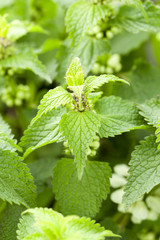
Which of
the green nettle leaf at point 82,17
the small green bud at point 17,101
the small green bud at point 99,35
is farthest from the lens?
the small green bud at point 17,101

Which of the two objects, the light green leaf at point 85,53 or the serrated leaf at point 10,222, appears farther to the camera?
the light green leaf at point 85,53

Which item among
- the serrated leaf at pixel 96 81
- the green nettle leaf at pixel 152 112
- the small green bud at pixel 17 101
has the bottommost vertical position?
the green nettle leaf at pixel 152 112

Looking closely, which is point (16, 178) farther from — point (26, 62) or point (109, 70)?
point (109, 70)

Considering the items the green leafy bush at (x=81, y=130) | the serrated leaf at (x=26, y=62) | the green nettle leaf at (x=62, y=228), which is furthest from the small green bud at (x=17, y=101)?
the green nettle leaf at (x=62, y=228)

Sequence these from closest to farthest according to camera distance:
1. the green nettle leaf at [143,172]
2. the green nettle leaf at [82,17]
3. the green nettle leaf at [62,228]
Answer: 1. the green nettle leaf at [62,228]
2. the green nettle leaf at [143,172]
3. the green nettle leaf at [82,17]

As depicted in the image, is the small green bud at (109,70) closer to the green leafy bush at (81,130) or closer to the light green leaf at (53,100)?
the green leafy bush at (81,130)

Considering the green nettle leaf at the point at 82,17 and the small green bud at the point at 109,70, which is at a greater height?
the green nettle leaf at the point at 82,17

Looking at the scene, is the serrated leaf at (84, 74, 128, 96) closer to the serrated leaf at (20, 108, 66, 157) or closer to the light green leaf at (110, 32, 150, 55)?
the serrated leaf at (20, 108, 66, 157)

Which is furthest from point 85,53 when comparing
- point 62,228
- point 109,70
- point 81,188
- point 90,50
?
point 62,228
